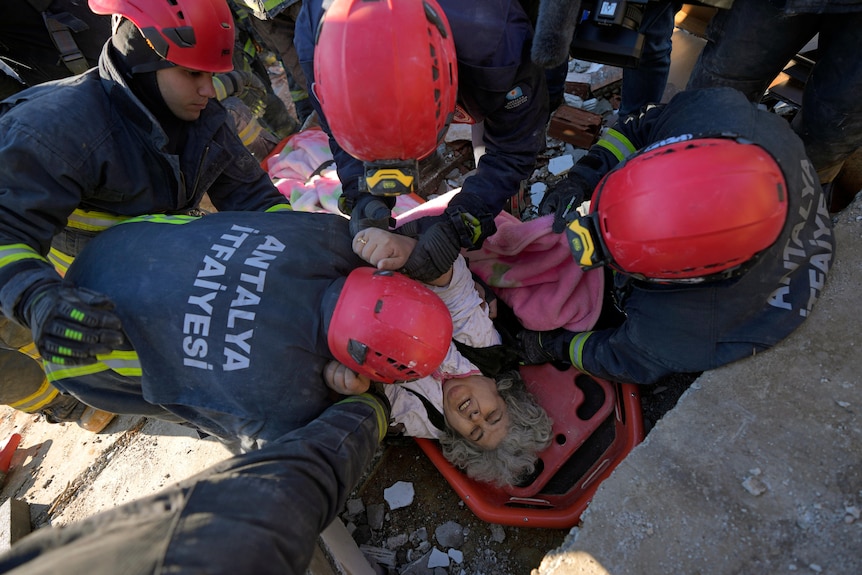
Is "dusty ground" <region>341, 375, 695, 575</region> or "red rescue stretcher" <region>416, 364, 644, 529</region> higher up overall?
"red rescue stretcher" <region>416, 364, 644, 529</region>

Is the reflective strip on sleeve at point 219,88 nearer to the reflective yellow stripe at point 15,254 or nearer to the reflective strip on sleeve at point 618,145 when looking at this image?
the reflective yellow stripe at point 15,254

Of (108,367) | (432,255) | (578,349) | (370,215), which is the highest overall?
(370,215)

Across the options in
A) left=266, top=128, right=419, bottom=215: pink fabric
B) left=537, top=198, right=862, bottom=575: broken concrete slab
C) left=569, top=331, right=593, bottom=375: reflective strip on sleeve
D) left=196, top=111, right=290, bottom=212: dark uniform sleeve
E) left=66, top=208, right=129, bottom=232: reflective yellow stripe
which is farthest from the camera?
left=266, top=128, right=419, bottom=215: pink fabric

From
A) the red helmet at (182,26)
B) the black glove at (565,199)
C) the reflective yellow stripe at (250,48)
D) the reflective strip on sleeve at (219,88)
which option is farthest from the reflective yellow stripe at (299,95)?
the black glove at (565,199)

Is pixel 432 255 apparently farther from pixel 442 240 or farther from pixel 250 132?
pixel 250 132

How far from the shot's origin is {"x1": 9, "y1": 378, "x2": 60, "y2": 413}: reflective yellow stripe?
10.4 feet

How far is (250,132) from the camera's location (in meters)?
4.14

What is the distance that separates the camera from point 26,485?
3.31 metres

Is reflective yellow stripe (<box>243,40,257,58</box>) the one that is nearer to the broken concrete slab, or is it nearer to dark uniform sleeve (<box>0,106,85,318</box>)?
dark uniform sleeve (<box>0,106,85,318</box>)

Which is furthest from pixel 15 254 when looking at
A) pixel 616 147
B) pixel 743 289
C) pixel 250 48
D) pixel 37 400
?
pixel 250 48

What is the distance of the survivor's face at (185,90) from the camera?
7.50 ft

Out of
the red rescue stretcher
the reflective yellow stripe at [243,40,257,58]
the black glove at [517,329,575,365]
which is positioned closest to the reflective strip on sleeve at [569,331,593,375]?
the black glove at [517,329,575,365]

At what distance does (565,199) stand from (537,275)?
0.53 meters

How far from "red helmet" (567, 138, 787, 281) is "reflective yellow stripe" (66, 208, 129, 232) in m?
2.26
